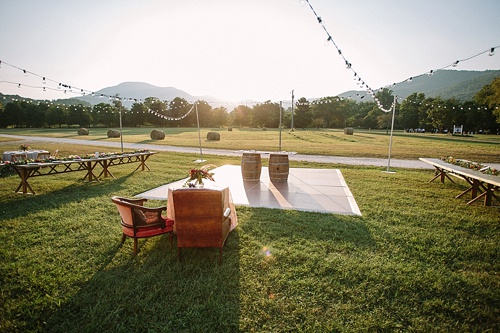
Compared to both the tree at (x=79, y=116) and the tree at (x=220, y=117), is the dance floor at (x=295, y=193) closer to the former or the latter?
the tree at (x=220, y=117)

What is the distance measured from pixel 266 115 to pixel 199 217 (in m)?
63.3

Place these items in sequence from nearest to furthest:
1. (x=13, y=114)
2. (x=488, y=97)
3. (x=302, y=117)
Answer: (x=488, y=97)
(x=13, y=114)
(x=302, y=117)

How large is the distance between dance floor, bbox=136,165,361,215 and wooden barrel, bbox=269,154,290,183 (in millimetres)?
227

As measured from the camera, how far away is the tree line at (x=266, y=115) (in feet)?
169

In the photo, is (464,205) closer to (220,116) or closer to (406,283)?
(406,283)

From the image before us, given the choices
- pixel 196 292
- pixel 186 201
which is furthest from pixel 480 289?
pixel 186 201

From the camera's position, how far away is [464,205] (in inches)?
264

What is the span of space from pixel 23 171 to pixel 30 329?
21.3 ft

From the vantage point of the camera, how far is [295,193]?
7.65 meters

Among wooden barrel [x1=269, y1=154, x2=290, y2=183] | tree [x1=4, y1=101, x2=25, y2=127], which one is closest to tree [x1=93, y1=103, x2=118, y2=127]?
tree [x1=4, y1=101, x2=25, y2=127]

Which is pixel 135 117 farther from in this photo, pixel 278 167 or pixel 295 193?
pixel 295 193

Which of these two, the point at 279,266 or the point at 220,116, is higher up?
the point at 220,116

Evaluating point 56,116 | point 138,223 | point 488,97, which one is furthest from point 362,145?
point 56,116

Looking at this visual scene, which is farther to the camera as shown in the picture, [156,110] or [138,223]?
[156,110]
